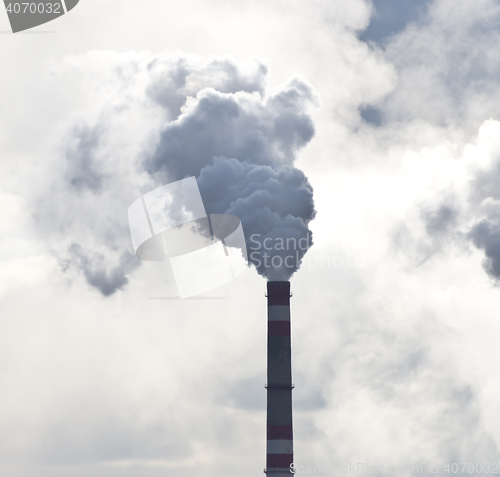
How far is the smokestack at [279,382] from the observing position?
136 ft

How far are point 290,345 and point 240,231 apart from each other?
8.24m

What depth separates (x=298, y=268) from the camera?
44.6 metres

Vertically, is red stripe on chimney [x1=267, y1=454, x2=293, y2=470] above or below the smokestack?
below

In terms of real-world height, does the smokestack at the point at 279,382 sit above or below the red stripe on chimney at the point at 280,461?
above

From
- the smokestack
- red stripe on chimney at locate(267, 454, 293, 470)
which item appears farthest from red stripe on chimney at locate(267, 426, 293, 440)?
red stripe on chimney at locate(267, 454, 293, 470)

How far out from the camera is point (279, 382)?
1652 inches

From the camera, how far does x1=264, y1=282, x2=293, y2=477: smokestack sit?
41438 millimetres

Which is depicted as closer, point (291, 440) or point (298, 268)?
point (291, 440)

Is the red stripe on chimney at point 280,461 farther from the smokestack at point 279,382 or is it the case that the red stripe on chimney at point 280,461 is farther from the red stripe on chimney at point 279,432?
the red stripe on chimney at point 279,432

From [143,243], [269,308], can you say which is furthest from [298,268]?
[143,243]

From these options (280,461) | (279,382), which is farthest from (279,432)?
(279,382)

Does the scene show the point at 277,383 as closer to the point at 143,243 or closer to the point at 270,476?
the point at 270,476

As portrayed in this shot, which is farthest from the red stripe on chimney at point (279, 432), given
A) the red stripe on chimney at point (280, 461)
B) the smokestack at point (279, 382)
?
the red stripe on chimney at point (280, 461)

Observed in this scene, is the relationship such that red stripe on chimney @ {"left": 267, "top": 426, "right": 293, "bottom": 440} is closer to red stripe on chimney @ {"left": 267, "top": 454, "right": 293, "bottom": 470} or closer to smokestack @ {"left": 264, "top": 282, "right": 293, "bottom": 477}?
smokestack @ {"left": 264, "top": 282, "right": 293, "bottom": 477}
